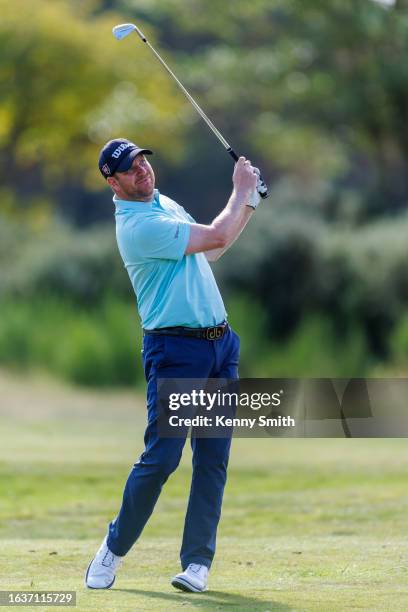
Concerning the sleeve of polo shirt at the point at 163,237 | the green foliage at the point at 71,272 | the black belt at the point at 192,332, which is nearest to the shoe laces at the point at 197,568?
the black belt at the point at 192,332

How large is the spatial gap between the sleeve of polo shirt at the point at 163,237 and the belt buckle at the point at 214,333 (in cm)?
37

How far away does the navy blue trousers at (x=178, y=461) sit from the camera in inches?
235

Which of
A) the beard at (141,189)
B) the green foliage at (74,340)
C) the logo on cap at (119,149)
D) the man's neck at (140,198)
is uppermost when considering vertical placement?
the logo on cap at (119,149)

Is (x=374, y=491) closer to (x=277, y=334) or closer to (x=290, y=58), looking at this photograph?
(x=277, y=334)

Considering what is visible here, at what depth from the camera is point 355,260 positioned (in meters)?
22.3

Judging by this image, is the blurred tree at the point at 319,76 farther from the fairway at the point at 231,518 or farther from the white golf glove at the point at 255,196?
the white golf glove at the point at 255,196

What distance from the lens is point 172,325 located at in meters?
6.00

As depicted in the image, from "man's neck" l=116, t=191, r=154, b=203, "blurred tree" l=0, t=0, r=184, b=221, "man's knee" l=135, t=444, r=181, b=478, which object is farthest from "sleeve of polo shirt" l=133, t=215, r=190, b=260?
"blurred tree" l=0, t=0, r=184, b=221

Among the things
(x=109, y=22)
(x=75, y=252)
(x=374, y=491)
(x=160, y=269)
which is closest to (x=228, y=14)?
(x=109, y=22)

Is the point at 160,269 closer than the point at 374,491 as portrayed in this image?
Yes

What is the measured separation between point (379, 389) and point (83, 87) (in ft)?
57.0

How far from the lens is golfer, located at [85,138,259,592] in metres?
5.94

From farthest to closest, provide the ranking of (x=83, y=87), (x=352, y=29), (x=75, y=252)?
(x=83, y=87) < (x=352, y=29) < (x=75, y=252)

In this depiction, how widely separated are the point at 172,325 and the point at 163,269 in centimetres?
26
